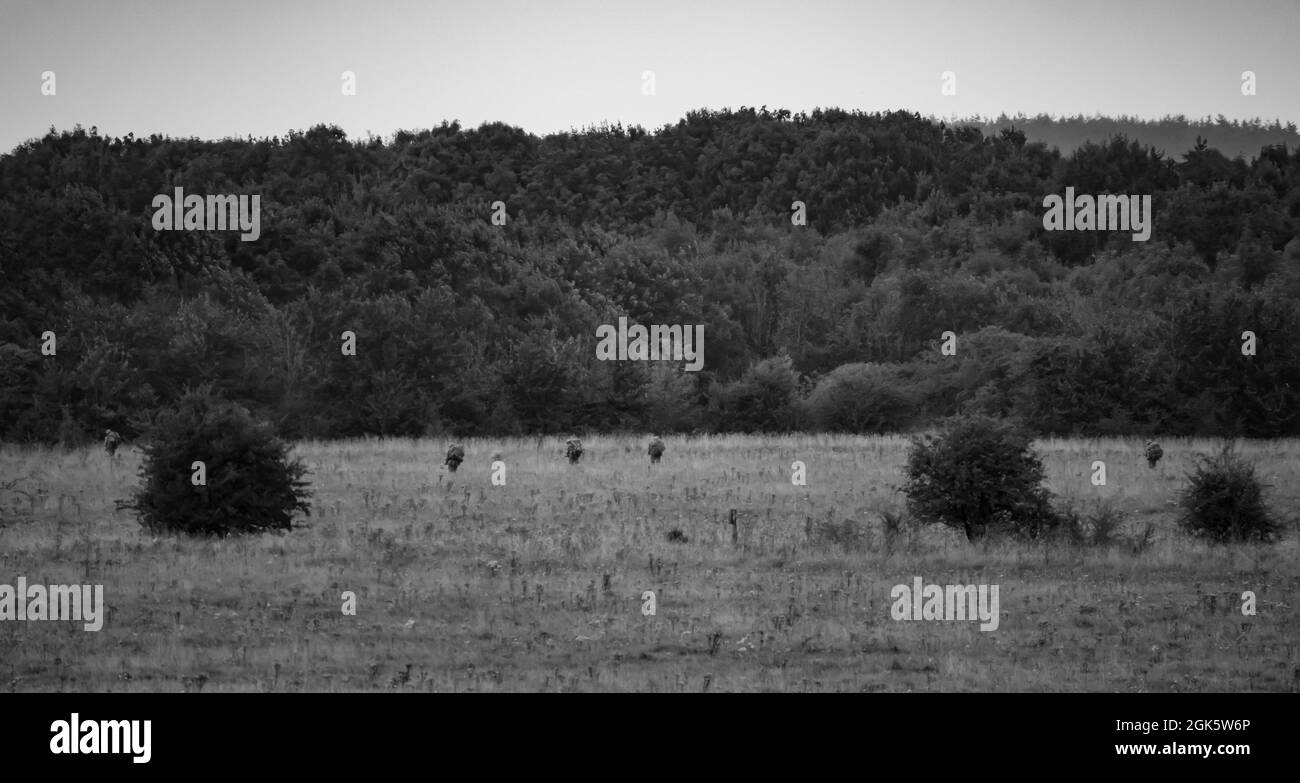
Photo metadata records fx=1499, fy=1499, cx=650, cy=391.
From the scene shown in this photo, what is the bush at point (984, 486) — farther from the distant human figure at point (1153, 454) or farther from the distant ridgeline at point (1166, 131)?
the distant ridgeline at point (1166, 131)

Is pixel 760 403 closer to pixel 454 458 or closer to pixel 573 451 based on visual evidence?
pixel 573 451

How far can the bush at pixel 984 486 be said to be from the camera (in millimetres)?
25078

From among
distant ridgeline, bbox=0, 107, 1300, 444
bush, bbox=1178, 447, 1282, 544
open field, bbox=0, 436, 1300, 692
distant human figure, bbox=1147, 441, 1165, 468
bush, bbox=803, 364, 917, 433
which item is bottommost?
open field, bbox=0, 436, 1300, 692

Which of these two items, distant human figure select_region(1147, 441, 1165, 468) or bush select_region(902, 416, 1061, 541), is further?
distant human figure select_region(1147, 441, 1165, 468)

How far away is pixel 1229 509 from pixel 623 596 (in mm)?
11338

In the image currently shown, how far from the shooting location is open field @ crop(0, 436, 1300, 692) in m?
15.4

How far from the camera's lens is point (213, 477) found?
24.5 m

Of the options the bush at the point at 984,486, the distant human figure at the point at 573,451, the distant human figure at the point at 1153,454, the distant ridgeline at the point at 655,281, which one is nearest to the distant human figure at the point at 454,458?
the distant human figure at the point at 573,451

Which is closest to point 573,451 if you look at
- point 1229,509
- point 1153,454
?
point 1153,454

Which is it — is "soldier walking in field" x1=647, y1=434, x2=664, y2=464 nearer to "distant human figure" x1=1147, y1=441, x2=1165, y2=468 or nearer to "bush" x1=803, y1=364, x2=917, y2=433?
"distant human figure" x1=1147, y1=441, x2=1165, y2=468

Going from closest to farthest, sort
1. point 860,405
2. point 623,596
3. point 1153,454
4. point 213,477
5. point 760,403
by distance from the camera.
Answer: point 623,596, point 213,477, point 1153,454, point 860,405, point 760,403

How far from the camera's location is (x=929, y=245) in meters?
88.6

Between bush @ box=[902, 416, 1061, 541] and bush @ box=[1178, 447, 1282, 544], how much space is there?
2388mm

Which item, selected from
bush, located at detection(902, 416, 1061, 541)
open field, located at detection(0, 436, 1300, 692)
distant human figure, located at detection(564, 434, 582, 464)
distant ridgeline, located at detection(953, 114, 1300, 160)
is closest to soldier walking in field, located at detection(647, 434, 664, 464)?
distant human figure, located at detection(564, 434, 582, 464)
